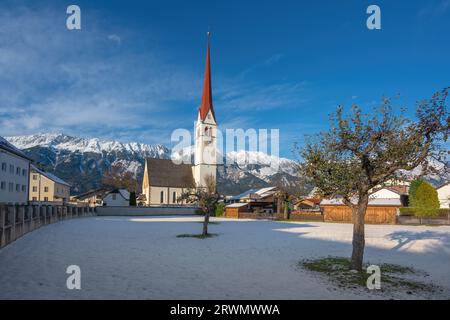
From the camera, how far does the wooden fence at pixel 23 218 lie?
1679 centimetres

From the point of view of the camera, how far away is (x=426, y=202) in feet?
139

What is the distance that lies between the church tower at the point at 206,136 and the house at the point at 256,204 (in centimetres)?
1782

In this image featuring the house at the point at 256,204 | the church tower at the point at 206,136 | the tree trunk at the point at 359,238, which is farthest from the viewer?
the church tower at the point at 206,136

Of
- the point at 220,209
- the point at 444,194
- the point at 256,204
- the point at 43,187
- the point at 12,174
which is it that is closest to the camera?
the point at 12,174

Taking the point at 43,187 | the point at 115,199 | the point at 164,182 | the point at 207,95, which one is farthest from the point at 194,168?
the point at 43,187

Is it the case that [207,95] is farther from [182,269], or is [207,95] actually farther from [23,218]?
[182,269]

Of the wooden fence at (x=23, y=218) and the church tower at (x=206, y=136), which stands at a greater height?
the church tower at (x=206, y=136)

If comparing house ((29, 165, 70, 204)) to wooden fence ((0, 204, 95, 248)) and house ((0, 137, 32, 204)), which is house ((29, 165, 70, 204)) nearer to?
house ((0, 137, 32, 204))

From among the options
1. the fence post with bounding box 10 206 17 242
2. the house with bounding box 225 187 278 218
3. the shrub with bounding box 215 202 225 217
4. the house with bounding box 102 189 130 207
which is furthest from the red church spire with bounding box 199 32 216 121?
the fence post with bounding box 10 206 17 242

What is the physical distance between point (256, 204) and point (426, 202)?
30730 millimetres

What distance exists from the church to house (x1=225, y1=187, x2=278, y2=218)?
18.0m

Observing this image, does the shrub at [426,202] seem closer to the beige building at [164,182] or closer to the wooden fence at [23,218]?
the wooden fence at [23,218]

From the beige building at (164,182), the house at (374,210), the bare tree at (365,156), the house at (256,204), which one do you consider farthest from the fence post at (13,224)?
the beige building at (164,182)
